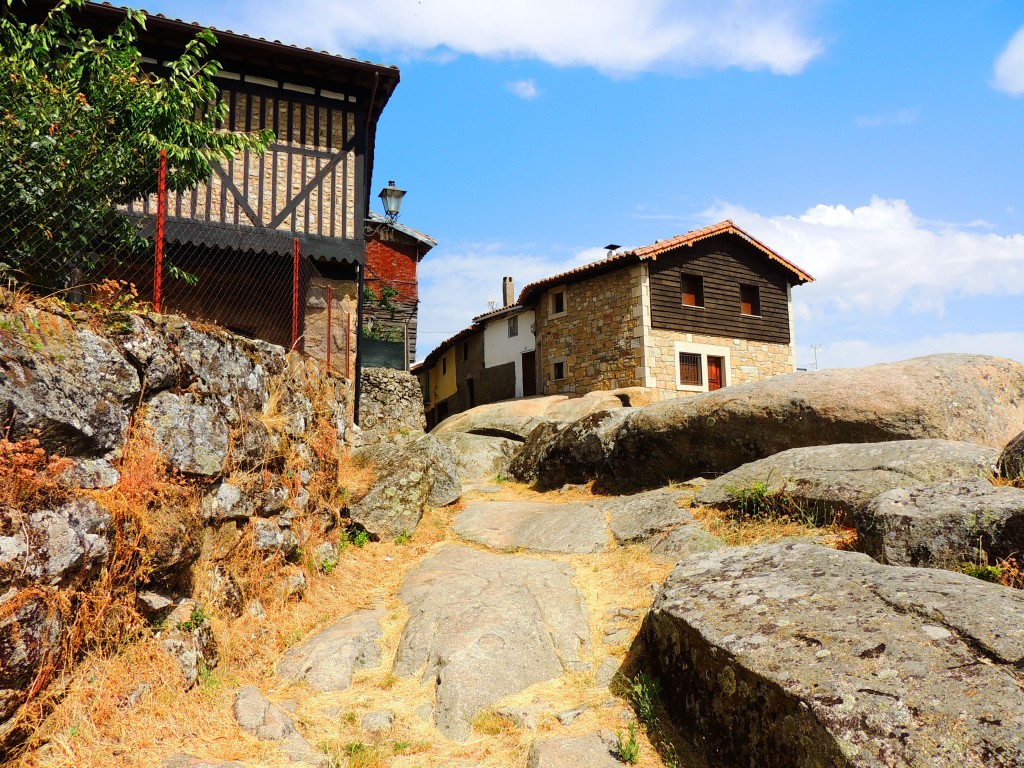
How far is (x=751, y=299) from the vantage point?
82.1 ft

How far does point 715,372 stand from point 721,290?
3009 millimetres

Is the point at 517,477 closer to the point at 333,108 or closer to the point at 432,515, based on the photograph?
the point at 432,515

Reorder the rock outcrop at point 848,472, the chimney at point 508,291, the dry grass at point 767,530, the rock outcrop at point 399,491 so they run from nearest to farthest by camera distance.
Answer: the dry grass at point 767,530 → the rock outcrop at point 848,472 → the rock outcrop at point 399,491 → the chimney at point 508,291

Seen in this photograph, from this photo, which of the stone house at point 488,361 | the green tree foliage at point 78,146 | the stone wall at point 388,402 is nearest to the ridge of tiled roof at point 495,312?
the stone house at point 488,361

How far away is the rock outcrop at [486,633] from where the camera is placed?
18.1 ft

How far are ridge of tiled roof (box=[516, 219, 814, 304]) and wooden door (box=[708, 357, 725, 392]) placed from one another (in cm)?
424

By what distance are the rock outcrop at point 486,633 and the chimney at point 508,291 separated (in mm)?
25787

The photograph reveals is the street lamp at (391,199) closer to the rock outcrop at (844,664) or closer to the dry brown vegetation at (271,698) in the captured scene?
the dry brown vegetation at (271,698)

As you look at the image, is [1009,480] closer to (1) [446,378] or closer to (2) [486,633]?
(2) [486,633]

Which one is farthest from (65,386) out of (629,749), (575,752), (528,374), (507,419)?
(528,374)

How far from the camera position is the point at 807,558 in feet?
17.7

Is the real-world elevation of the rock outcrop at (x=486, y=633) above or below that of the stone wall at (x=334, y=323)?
below

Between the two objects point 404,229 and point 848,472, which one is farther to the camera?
point 404,229

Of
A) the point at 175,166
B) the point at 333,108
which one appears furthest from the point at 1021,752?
the point at 333,108
